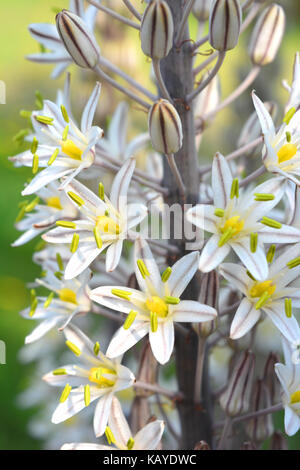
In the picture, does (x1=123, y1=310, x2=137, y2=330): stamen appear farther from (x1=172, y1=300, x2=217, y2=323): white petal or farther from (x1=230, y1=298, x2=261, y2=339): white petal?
(x1=230, y1=298, x2=261, y2=339): white petal

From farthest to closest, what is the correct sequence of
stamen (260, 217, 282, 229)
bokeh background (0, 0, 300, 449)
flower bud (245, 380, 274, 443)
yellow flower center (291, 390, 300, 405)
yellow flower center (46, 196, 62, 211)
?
1. bokeh background (0, 0, 300, 449)
2. yellow flower center (46, 196, 62, 211)
3. flower bud (245, 380, 274, 443)
4. yellow flower center (291, 390, 300, 405)
5. stamen (260, 217, 282, 229)

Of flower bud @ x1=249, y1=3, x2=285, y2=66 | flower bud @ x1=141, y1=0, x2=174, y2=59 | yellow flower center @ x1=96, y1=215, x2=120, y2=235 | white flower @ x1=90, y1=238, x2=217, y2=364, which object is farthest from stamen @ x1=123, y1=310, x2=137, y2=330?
flower bud @ x1=249, y1=3, x2=285, y2=66

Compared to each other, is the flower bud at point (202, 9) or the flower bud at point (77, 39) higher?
the flower bud at point (202, 9)

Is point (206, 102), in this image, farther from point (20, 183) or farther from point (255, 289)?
point (20, 183)

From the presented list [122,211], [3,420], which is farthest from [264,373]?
[3,420]

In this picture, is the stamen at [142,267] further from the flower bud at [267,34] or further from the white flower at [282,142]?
the flower bud at [267,34]

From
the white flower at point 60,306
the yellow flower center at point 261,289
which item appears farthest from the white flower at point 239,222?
the white flower at point 60,306

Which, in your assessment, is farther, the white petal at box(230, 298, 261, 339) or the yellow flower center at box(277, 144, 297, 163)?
the yellow flower center at box(277, 144, 297, 163)
